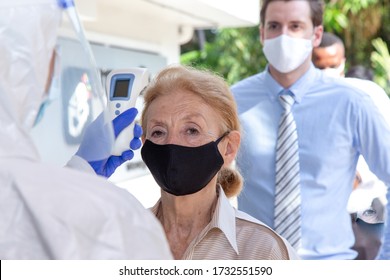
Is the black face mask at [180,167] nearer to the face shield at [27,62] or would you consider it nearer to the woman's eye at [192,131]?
the woman's eye at [192,131]

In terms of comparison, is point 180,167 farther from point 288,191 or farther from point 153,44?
point 153,44

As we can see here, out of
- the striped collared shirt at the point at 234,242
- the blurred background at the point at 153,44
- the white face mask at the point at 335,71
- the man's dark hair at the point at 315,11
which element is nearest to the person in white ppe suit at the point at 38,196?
the blurred background at the point at 153,44

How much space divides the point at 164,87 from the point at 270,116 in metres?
0.91

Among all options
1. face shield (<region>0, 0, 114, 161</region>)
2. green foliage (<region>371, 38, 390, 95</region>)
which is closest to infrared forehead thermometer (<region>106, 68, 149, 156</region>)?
face shield (<region>0, 0, 114, 161</region>)

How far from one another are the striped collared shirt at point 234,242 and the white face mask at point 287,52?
1.23m

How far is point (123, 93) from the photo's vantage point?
2080 mm

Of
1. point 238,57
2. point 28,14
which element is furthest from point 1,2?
point 238,57

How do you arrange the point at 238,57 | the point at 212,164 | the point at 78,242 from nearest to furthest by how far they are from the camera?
the point at 78,242, the point at 212,164, the point at 238,57

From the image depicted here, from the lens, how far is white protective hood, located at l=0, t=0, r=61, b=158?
1.08 meters

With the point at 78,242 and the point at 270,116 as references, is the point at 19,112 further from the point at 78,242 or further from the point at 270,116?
the point at 270,116

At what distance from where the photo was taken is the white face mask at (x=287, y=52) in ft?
10.3

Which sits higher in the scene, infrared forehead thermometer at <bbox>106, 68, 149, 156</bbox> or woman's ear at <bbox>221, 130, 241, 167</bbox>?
infrared forehead thermometer at <bbox>106, 68, 149, 156</bbox>

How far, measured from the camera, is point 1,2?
1.13 m

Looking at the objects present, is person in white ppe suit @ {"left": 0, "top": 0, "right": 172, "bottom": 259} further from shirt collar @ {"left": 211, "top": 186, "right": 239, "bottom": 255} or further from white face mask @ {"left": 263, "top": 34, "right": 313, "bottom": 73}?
white face mask @ {"left": 263, "top": 34, "right": 313, "bottom": 73}
